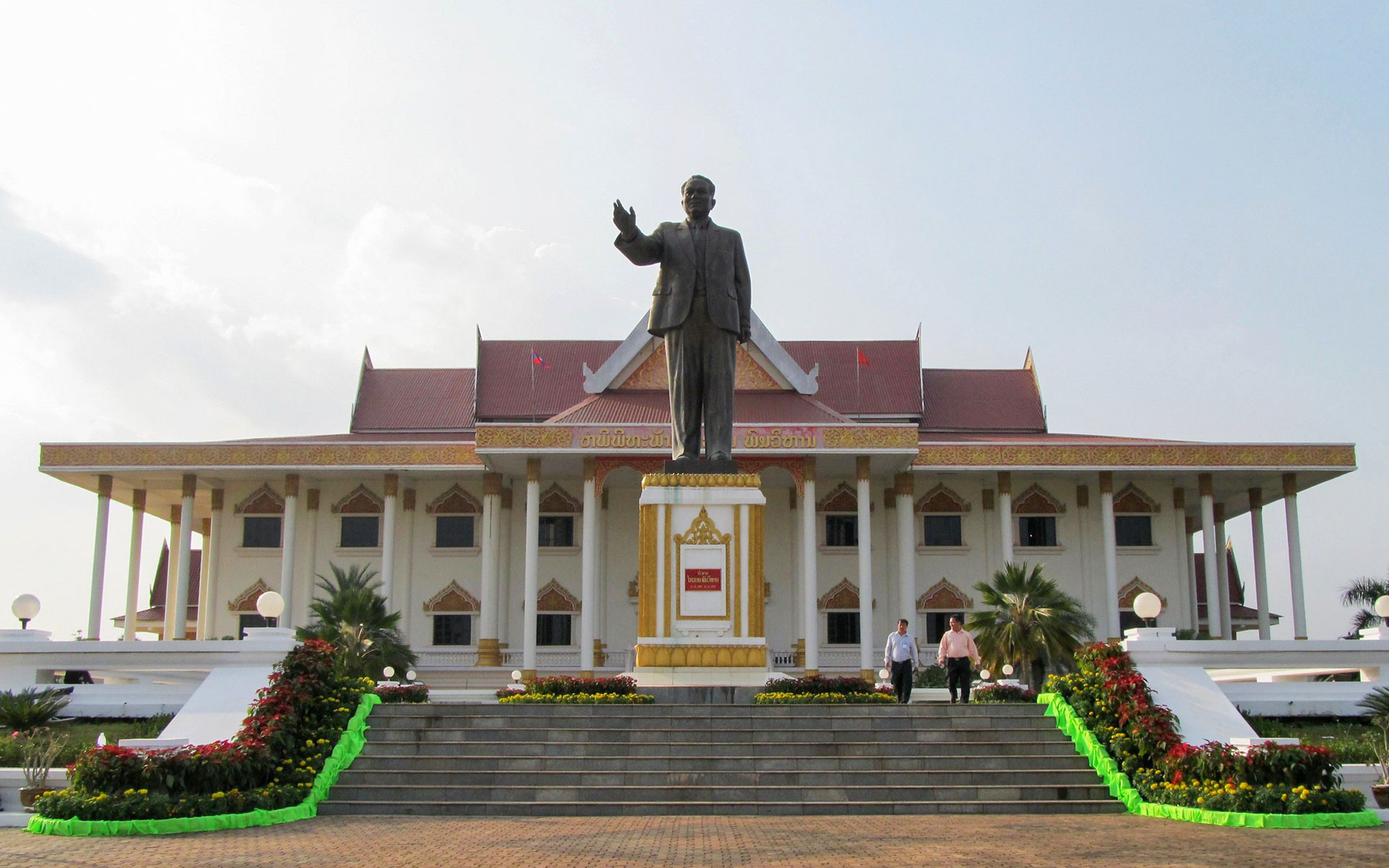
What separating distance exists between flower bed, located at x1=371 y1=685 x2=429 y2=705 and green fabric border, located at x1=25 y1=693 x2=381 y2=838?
3.10m

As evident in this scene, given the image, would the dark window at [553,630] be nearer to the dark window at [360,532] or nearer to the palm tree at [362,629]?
the dark window at [360,532]

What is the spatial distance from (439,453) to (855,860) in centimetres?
2360

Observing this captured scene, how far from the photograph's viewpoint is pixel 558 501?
1288 inches

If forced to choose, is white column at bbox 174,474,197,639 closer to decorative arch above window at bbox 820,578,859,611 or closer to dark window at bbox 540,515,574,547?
dark window at bbox 540,515,574,547

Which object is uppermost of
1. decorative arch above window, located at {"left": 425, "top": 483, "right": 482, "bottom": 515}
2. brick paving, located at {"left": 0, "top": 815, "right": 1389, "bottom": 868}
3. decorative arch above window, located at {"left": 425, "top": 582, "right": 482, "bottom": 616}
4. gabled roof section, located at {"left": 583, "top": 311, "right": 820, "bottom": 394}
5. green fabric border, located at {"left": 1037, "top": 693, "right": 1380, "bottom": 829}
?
gabled roof section, located at {"left": 583, "top": 311, "right": 820, "bottom": 394}

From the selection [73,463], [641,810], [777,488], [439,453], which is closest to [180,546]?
[73,463]

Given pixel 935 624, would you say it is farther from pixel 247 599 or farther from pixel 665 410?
pixel 247 599

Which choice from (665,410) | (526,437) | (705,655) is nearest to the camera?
(705,655)

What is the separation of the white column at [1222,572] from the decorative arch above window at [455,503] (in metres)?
18.8

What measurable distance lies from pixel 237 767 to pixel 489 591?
19.4 metres

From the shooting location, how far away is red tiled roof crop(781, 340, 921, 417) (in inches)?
1449

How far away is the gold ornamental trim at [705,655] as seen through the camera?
568 inches

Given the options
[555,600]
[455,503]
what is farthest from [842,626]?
[455,503]

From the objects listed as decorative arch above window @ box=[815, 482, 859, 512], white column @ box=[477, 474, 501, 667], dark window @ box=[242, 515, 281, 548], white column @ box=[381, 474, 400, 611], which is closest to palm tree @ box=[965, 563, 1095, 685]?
decorative arch above window @ box=[815, 482, 859, 512]
